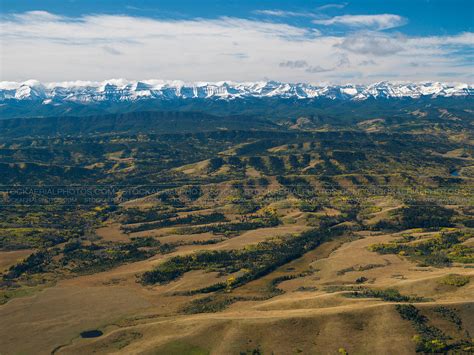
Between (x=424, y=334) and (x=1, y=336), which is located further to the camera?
(x=1, y=336)

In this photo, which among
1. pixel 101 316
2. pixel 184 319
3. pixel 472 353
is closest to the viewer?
pixel 472 353

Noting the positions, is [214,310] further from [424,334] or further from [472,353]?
[472,353]

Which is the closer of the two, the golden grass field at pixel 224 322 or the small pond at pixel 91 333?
the golden grass field at pixel 224 322

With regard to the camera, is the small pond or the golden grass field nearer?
the golden grass field

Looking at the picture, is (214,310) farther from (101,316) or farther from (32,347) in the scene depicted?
(32,347)

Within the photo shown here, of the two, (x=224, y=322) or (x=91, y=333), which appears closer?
(x=224, y=322)

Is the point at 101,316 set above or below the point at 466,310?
Answer: below

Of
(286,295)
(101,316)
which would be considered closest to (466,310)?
(286,295)

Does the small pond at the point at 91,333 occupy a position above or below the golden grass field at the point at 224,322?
below

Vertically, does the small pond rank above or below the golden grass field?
below

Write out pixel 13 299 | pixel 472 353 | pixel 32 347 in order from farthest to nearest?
pixel 13 299, pixel 32 347, pixel 472 353

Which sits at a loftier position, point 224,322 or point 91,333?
point 224,322
